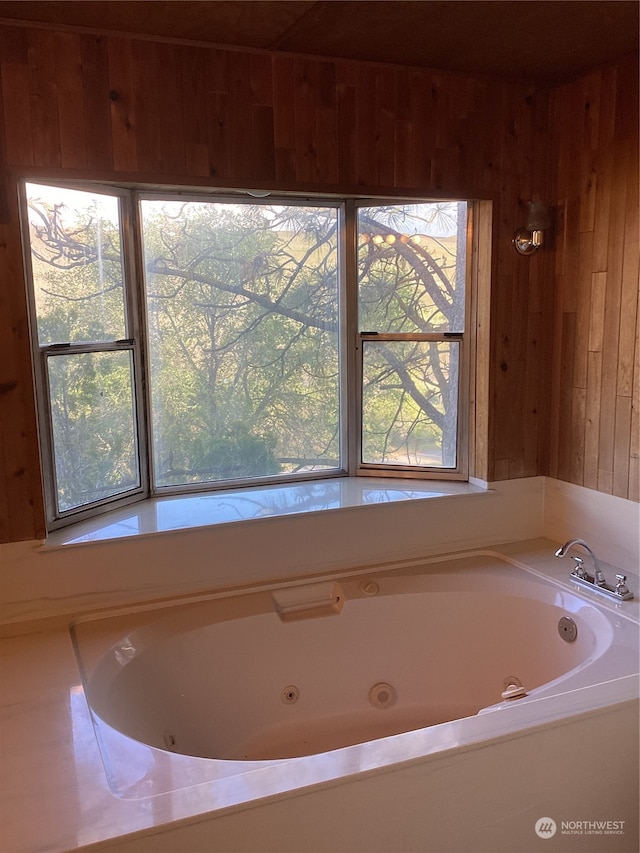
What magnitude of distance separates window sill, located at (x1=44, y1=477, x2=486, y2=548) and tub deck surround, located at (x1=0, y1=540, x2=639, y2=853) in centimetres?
54

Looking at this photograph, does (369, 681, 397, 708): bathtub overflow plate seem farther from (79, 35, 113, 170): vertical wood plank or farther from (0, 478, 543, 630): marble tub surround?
(79, 35, 113, 170): vertical wood plank

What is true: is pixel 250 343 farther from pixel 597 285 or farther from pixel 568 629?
pixel 568 629

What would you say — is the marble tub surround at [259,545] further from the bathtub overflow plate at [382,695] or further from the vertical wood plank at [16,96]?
the vertical wood plank at [16,96]

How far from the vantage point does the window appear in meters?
2.65

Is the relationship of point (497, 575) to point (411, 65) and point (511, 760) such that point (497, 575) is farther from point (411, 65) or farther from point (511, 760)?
point (411, 65)

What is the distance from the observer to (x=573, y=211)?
2.84 metres

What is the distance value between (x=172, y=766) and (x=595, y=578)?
5.48 feet

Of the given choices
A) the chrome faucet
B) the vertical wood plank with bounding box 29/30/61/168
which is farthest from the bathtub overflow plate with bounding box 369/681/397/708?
the vertical wood plank with bounding box 29/30/61/168

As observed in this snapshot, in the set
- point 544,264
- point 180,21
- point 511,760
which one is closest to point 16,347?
point 180,21

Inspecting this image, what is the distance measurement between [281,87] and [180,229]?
2.27 feet

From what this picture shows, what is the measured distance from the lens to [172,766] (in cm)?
162
